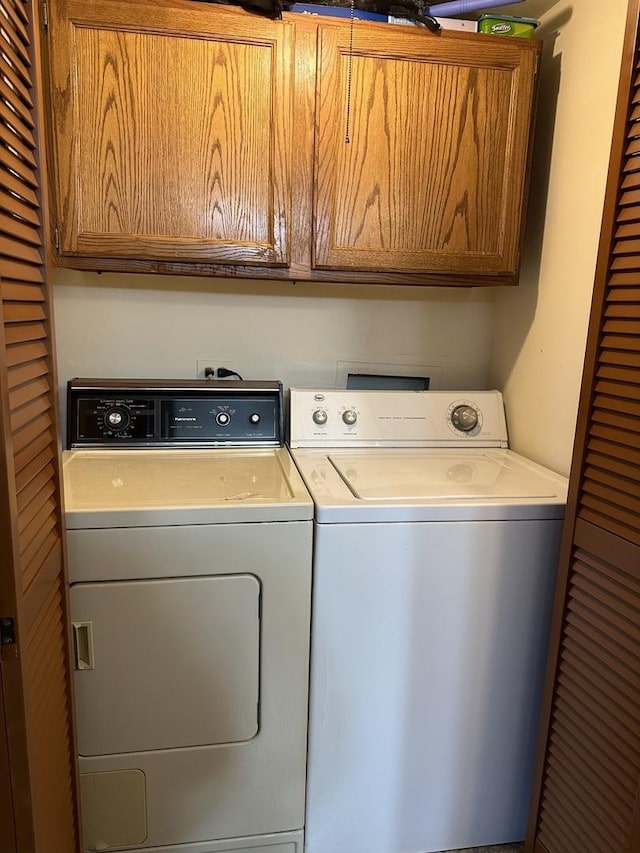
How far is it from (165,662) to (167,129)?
1.28 m

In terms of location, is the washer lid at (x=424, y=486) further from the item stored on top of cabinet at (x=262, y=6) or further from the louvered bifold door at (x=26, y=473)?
the item stored on top of cabinet at (x=262, y=6)

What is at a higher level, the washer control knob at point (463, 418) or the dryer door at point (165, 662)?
the washer control knob at point (463, 418)

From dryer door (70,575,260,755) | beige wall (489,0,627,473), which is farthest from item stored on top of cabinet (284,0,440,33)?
dryer door (70,575,260,755)

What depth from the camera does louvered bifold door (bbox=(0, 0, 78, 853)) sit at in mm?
833

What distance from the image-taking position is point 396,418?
74.2 inches

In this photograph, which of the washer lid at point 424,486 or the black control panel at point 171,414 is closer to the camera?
the washer lid at point 424,486

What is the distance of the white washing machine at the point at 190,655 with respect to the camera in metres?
1.29

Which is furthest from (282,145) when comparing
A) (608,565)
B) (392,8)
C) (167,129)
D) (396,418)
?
(608,565)

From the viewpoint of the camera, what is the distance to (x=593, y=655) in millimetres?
1239

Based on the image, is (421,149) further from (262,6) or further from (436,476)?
(436,476)

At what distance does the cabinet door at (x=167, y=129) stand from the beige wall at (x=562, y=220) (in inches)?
30.0

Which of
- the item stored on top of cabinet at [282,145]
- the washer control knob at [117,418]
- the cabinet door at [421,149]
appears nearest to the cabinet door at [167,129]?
the item stored on top of cabinet at [282,145]

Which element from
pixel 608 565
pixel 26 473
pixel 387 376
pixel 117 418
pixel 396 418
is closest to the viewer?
pixel 26 473

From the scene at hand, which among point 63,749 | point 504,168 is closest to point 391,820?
point 63,749
